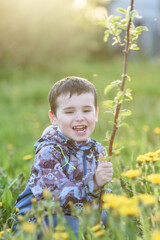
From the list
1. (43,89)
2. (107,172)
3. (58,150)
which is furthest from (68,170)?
(43,89)

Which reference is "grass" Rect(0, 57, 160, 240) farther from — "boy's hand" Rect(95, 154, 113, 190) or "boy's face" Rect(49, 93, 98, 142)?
"boy's face" Rect(49, 93, 98, 142)

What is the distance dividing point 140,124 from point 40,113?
5.92 feet

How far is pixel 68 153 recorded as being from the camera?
2.08 m

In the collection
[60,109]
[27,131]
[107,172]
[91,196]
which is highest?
[60,109]

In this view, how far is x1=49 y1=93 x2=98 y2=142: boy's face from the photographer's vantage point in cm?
205

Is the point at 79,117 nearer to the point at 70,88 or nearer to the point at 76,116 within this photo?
the point at 76,116

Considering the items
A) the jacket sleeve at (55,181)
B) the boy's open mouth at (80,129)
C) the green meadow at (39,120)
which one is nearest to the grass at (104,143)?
the green meadow at (39,120)

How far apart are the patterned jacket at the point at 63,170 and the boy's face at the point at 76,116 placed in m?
0.06

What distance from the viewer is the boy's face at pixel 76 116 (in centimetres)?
205

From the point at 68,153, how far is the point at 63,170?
11cm

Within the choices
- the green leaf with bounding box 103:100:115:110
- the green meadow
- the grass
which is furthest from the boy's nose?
the green meadow

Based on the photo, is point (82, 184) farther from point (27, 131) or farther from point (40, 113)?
point (40, 113)

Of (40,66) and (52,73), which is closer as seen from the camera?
(52,73)

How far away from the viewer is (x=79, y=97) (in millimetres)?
2074
